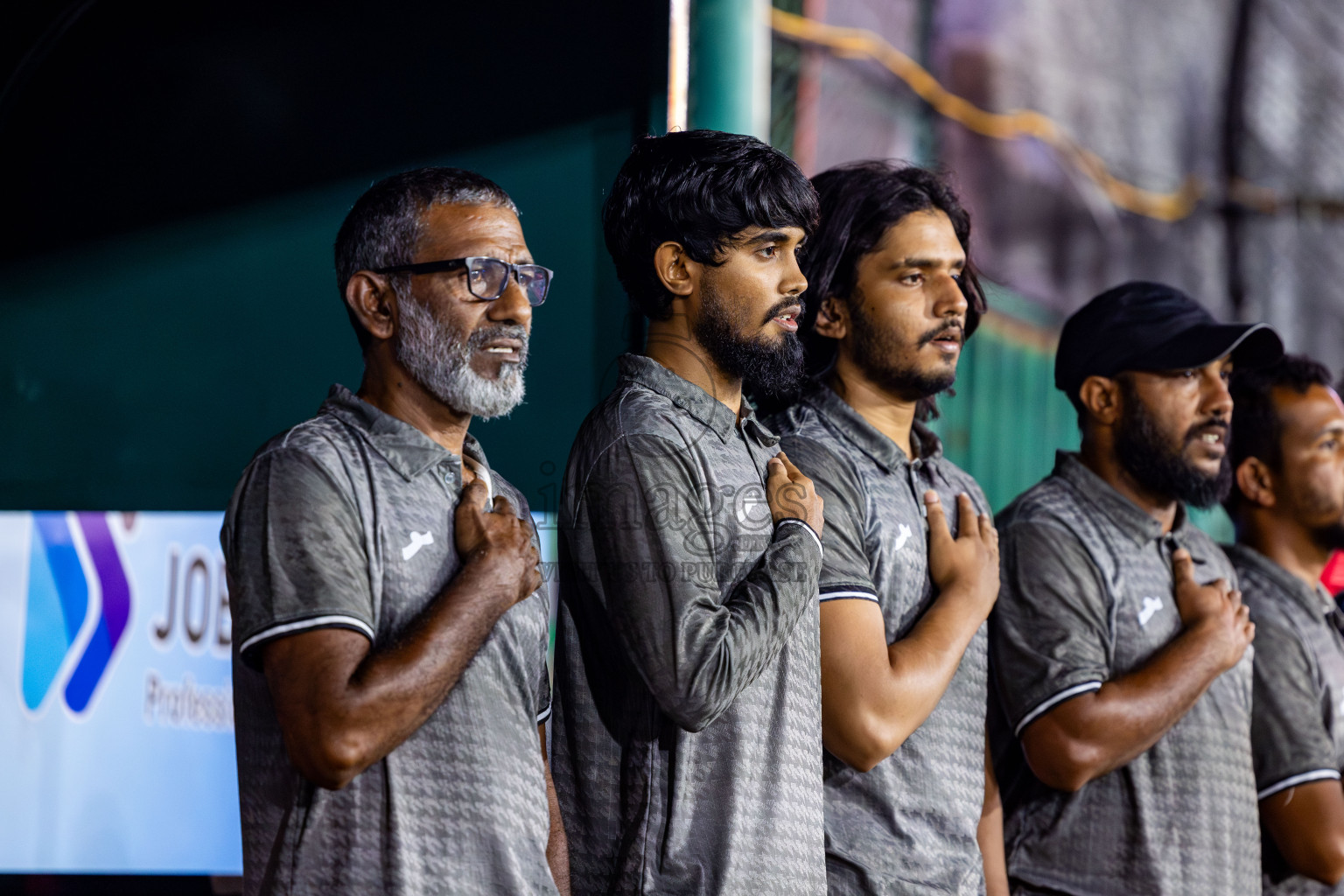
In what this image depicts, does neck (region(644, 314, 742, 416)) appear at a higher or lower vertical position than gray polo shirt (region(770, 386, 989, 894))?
higher

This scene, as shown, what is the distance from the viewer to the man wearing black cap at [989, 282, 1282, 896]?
2404 mm

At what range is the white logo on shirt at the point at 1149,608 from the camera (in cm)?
255

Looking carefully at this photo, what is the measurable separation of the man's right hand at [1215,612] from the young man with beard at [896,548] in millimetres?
494

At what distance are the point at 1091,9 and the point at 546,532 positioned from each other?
11.7 ft

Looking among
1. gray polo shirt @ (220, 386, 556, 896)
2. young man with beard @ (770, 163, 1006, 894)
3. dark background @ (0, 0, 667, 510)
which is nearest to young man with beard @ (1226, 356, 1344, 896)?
young man with beard @ (770, 163, 1006, 894)

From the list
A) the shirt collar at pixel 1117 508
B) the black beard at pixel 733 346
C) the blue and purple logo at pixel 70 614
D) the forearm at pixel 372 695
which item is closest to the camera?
the forearm at pixel 372 695

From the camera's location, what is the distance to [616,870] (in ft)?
5.98

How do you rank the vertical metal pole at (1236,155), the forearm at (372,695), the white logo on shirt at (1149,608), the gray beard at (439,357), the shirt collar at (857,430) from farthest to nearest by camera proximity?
the vertical metal pole at (1236,155) < the white logo on shirt at (1149,608) < the shirt collar at (857,430) < the gray beard at (439,357) < the forearm at (372,695)

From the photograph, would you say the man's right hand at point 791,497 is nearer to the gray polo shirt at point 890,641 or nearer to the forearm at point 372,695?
the gray polo shirt at point 890,641

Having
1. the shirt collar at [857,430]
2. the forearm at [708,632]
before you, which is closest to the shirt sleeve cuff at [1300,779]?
the shirt collar at [857,430]

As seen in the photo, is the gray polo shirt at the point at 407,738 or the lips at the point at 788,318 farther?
the lips at the point at 788,318

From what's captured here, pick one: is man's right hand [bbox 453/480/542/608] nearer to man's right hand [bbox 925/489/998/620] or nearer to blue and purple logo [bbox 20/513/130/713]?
man's right hand [bbox 925/489/998/620]

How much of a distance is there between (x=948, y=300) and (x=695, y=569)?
34.0 inches

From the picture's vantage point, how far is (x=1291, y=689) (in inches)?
113
